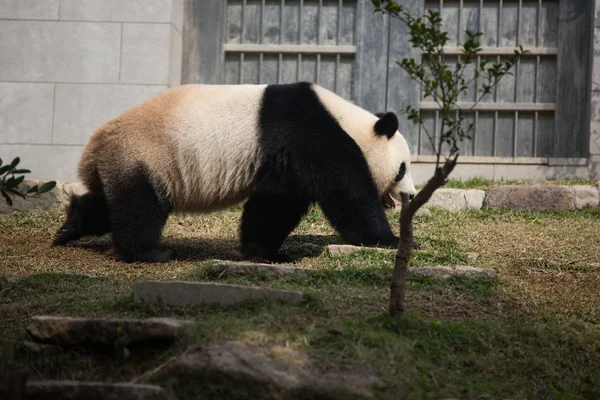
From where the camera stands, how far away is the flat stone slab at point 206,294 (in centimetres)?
425

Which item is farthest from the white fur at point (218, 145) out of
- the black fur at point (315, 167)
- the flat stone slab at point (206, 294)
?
the flat stone slab at point (206, 294)

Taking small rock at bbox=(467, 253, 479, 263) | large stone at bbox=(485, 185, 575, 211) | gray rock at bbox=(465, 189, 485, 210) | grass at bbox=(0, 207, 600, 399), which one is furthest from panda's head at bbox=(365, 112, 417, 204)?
large stone at bbox=(485, 185, 575, 211)

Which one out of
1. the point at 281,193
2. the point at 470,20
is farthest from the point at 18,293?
the point at 470,20

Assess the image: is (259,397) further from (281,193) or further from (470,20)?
(470,20)

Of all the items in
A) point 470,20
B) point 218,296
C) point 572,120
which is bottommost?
point 218,296

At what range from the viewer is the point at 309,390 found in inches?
129

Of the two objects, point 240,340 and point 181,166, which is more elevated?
point 181,166

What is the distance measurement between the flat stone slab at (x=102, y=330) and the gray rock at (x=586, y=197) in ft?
20.7

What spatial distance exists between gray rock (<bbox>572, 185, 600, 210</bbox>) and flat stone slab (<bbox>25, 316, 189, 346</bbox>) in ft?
20.7

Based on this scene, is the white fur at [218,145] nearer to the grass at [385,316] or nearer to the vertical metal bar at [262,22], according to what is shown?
the grass at [385,316]

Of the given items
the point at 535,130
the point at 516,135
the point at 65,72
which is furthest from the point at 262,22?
the point at 535,130

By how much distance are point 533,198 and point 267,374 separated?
20.5 ft

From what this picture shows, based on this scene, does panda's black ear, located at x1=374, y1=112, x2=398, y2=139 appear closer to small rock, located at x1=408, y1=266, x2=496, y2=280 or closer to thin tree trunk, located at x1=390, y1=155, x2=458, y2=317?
small rock, located at x1=408, y1=266, x2=496, y2=280

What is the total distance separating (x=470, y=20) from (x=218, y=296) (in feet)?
23.6
